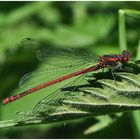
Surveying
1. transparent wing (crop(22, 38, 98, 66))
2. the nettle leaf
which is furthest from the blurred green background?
the nettle leaf

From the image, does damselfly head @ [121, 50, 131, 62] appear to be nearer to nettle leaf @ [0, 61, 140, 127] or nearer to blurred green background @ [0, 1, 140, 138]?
nettle leaf @ [0, 61, 140, 127]

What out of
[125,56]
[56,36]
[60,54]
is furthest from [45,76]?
[56,36]

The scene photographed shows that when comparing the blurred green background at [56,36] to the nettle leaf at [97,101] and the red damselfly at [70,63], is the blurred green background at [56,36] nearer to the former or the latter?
the red damselfly at [70,63]

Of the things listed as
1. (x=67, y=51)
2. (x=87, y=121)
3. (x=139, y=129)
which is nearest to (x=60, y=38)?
(x=87, y=121)

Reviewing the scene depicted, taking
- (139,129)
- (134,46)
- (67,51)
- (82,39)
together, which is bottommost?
(139,129)

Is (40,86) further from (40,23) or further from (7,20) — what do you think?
(40,23)

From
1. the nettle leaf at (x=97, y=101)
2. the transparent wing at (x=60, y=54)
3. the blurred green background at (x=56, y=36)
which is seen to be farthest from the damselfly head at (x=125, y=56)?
the blurred green background at (x=56, y=36)
